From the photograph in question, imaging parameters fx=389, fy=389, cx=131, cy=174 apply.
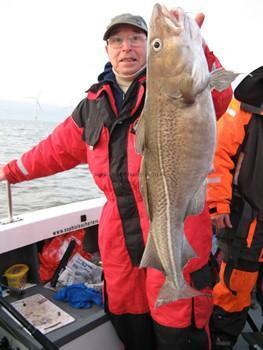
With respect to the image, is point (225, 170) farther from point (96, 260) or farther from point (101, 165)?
point (96, 260)

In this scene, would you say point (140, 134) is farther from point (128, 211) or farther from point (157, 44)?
point (128, 211)

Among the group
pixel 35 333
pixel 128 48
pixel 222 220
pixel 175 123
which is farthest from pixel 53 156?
pixel 175 123

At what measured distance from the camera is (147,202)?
1.57 m

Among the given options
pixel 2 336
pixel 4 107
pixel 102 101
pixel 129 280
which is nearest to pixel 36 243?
pixel 2 336

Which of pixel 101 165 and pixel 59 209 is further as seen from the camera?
pixel 59 209

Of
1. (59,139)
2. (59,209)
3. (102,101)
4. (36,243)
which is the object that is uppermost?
(102,101)

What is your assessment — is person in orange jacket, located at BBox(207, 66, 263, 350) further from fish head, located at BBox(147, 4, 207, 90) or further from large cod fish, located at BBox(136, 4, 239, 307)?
fish head, located at BBox(147, 4, 207, 90)

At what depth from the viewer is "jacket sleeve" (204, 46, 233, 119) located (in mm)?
1821

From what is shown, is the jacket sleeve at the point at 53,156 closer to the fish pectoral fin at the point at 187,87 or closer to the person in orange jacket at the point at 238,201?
the person in orange jacket at the point at 238,201

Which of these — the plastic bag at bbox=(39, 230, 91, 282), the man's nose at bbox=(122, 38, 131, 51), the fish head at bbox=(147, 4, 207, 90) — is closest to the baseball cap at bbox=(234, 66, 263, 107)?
the man's nose at bbox=(122, 38, 131, 51)

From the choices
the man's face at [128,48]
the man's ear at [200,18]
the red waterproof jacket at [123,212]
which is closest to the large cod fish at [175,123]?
the man's ear at [200,18]

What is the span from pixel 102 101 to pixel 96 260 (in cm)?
179

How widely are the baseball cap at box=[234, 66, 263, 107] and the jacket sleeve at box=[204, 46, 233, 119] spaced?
73 centimetres

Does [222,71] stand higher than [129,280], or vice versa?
[222,71]
